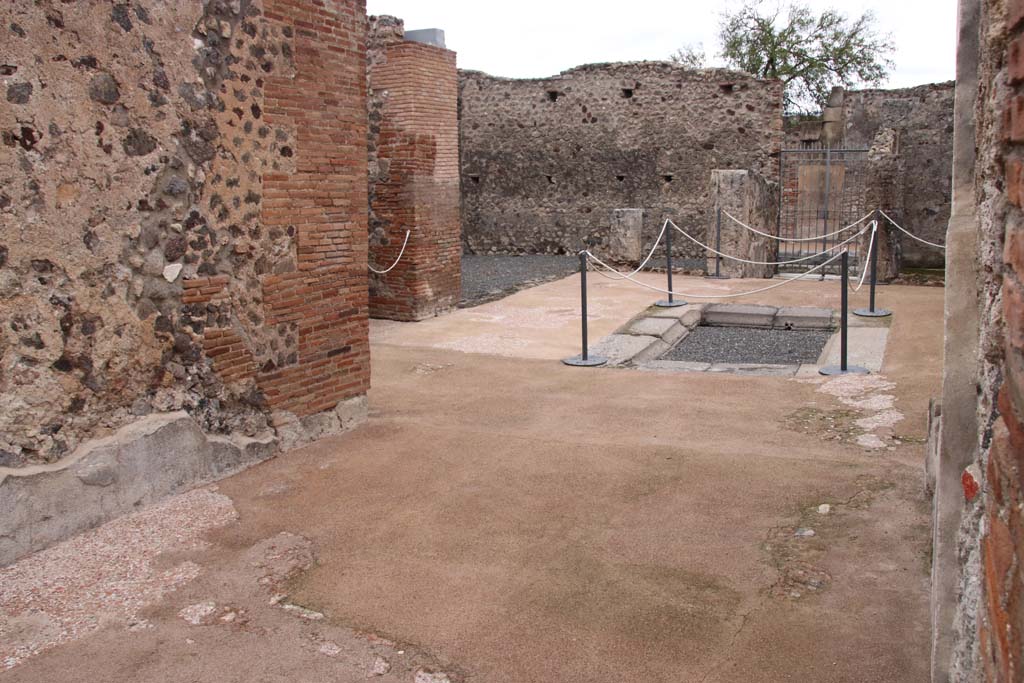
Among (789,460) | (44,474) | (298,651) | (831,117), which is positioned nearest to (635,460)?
(789,460)

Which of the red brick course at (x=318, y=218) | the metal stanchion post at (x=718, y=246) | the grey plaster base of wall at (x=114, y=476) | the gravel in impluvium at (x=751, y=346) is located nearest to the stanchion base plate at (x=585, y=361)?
the gravel in impluvium at (x=751, y=346)

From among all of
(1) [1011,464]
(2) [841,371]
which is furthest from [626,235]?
(1) [1011,464]

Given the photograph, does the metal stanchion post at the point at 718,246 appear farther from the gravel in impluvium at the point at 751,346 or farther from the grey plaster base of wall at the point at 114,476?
the grey plaster base of wall at the point at 114,476

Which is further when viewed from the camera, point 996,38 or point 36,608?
point 36,608

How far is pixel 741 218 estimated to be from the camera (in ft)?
44.5

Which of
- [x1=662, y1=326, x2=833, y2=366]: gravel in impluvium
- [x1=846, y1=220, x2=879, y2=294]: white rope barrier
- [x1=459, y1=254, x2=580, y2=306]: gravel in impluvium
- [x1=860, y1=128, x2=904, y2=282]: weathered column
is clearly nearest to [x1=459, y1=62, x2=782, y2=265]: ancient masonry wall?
[x1=459, y1=254, x2=580, y2=306]: gravel in impluvium

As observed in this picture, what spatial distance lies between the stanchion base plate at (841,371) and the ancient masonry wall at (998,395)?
4.89 meters

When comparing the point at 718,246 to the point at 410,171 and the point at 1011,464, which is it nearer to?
the point at 410,171

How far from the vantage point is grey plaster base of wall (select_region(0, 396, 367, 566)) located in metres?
3.90

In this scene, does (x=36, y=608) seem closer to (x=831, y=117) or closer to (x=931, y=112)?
(x=931, y=112)

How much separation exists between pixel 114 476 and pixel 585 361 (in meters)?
4.42

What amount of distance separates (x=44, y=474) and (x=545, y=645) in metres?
2.36

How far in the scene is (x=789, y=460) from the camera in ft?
16.6

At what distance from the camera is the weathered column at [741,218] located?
13492 millimetres
